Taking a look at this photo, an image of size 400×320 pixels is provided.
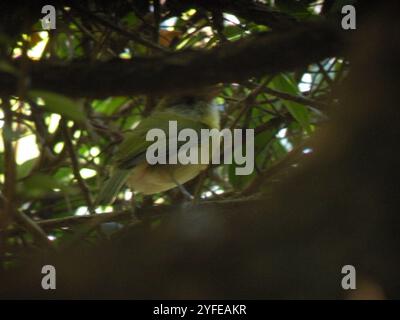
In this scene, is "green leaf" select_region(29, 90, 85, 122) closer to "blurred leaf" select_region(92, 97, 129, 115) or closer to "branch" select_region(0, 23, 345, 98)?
"branch" select_region(0, 23, 345, 98)

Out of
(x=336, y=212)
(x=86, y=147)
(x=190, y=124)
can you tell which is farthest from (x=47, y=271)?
(x=86, y=147)

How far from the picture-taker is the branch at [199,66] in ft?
4.91

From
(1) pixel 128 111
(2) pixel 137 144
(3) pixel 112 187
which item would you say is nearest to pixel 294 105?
(2) pixel 137 144

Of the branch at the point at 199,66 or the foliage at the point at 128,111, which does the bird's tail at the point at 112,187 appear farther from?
the branch at the point at 199,66

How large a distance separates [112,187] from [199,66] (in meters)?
1.98

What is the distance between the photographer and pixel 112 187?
3385mm

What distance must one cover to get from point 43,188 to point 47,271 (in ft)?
0.66

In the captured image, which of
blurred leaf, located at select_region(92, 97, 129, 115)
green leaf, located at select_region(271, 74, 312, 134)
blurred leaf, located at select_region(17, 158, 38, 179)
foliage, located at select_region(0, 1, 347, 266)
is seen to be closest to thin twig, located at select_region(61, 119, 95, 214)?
foliage, located at select_region(0, 1, 347, 266)

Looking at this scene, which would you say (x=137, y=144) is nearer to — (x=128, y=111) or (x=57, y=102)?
(x=128, y=111)

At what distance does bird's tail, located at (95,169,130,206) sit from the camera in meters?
3.35

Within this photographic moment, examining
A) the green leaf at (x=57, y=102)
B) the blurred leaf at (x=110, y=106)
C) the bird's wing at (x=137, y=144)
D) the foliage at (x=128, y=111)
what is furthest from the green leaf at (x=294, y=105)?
the green leaf at (x=57, y=102)

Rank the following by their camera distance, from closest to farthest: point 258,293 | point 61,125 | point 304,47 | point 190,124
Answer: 1. point 258,293
2. point 304,47
3. point 61,125
4. point 190,124

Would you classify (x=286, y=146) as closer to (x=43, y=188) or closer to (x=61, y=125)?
(x=61, y=125)
